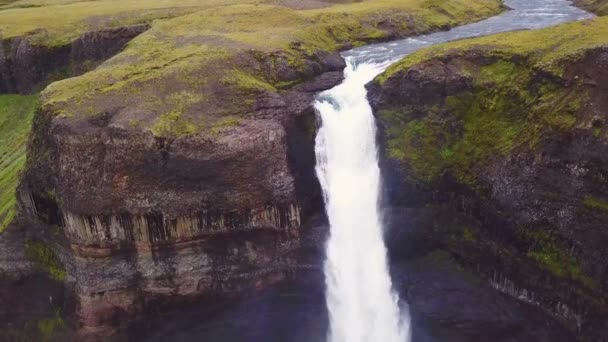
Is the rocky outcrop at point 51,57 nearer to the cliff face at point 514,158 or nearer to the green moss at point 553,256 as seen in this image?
the cliff face at point 514,158

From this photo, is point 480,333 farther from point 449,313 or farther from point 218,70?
point 218,70

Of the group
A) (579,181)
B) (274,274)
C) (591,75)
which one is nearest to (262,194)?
(274,274)

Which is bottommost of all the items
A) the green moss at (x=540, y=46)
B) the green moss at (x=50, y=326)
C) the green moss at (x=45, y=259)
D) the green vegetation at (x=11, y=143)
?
the green moss at (x=50, y=326)

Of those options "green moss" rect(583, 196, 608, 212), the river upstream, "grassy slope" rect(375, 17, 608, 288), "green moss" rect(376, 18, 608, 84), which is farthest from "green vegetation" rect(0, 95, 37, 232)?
"green moss" rect(583, 196, 608, 212)

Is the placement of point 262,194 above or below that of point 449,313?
above

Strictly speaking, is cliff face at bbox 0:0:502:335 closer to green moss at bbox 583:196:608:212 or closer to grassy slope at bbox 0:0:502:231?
grassy slope at bbox 0:0:502:231

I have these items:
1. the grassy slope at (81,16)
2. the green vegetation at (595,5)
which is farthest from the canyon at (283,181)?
the green vegetation at (595,5)
